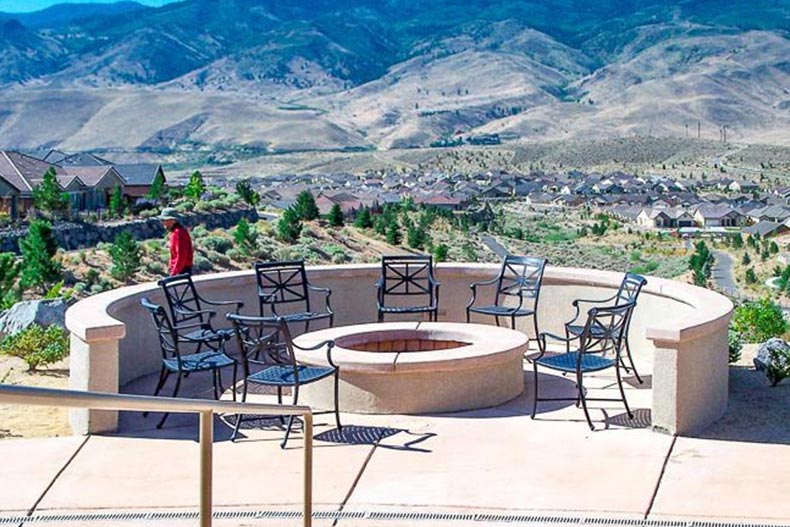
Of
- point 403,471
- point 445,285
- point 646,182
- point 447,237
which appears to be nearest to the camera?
point 403,471

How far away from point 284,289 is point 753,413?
461cm

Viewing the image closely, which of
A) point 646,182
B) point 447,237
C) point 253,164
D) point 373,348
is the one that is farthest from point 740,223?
point 373,348

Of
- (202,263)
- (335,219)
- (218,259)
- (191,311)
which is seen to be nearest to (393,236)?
(335,219)

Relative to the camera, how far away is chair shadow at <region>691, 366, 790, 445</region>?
7.41 m

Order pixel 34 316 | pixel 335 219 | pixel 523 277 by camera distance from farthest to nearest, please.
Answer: pixel 335 219 → pixel 34 316 → pixel 523 277

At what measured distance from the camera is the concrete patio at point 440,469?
6.00 metres

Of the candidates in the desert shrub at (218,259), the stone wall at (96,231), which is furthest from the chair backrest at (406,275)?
the stone wall at (96,231)

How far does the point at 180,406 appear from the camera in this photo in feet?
12.5

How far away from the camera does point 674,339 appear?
23.7 ft

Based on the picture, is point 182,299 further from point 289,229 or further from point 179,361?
point 289,229

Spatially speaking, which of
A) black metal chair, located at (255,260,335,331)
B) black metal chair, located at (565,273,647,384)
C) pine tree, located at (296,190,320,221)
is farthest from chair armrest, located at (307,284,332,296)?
pine tree, located at (296,190,320,221)

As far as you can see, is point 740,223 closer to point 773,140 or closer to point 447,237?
point 447,237

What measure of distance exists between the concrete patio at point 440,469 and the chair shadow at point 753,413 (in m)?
0.03

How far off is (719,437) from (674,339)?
0.78m
